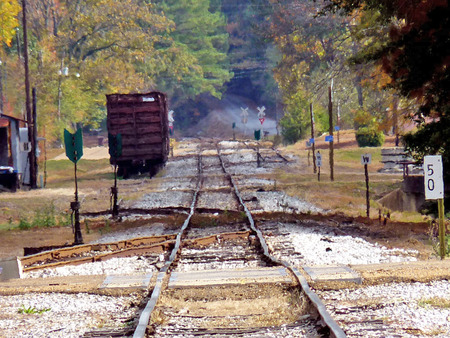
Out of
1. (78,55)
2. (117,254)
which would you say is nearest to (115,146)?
(117,254)

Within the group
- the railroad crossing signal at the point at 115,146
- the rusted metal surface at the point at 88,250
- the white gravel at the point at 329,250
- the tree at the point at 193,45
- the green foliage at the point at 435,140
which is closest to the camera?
the white gravel at the point at 329,250

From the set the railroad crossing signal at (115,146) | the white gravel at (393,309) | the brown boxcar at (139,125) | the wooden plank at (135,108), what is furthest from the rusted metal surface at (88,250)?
the wooden plank at (135,108)

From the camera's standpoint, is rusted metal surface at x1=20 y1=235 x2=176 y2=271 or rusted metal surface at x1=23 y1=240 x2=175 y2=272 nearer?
rusted metal surface at x1=23 y1=240 x2=175 y2=272

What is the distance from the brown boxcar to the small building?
4.27 m

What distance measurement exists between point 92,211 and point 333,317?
1643cm

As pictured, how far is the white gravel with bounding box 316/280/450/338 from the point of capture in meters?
6.81

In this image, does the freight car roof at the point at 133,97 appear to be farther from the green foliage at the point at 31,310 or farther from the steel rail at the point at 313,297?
the green foliage at the point at 31,310

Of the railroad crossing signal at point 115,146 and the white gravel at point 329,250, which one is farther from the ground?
the railroad crossing signal at point 115,146

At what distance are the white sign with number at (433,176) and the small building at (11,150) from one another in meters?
24.8

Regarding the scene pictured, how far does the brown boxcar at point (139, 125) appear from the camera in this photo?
1351 inches

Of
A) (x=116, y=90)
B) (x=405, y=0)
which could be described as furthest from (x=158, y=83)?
(x=405, y=0)

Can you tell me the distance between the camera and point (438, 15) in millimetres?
14258

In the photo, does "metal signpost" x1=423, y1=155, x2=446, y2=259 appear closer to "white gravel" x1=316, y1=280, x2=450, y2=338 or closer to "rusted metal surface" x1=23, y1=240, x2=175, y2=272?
"white gravel" x1=316, y1=280, x2=450, y2=338

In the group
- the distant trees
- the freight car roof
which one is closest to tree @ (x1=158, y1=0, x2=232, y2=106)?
the distant trees
